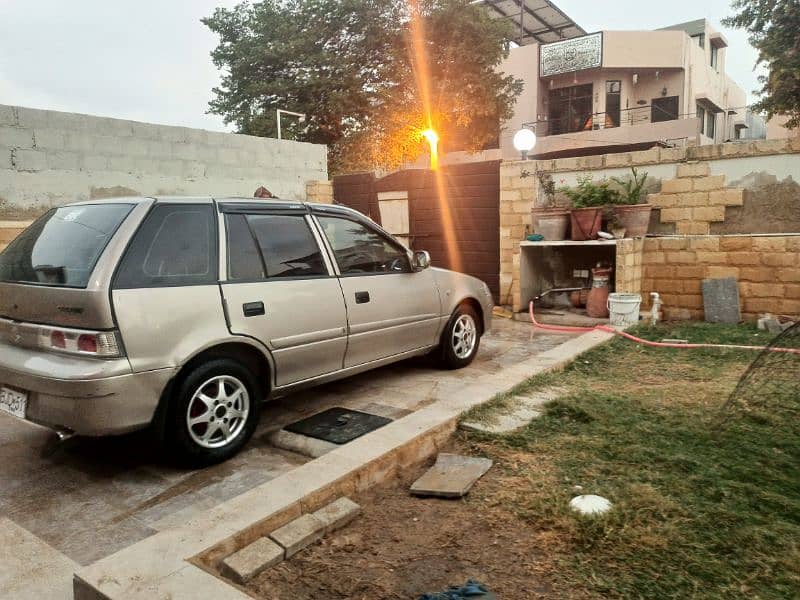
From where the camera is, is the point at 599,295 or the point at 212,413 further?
the point at 599,295

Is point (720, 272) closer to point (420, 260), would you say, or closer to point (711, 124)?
point (420, 260)

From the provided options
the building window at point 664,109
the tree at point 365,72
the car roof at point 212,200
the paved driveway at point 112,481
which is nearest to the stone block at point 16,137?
the paved driveway at point 112,481

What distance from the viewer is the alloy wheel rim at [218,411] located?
3361 mm

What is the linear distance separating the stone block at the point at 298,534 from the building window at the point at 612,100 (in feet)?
101

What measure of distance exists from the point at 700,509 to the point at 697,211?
6.30 meters

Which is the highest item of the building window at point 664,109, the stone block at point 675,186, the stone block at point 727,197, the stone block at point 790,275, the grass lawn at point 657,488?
the building window at point 664,109

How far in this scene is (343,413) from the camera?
4359 millimetres

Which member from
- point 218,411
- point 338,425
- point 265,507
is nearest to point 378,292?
point 338,425

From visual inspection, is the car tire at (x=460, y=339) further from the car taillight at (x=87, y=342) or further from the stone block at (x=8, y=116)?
the stone block at (x=8, y=116)

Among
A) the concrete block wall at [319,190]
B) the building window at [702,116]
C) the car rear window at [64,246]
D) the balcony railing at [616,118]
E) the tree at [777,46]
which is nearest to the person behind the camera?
the car rear window at [64,246]

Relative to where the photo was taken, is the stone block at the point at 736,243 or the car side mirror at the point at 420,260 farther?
the stone block at the point at 736,243

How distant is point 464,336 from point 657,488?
2890 millimetres

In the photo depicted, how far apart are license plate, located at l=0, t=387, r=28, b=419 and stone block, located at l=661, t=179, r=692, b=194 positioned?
25.8 feet

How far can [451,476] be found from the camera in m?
3.16
